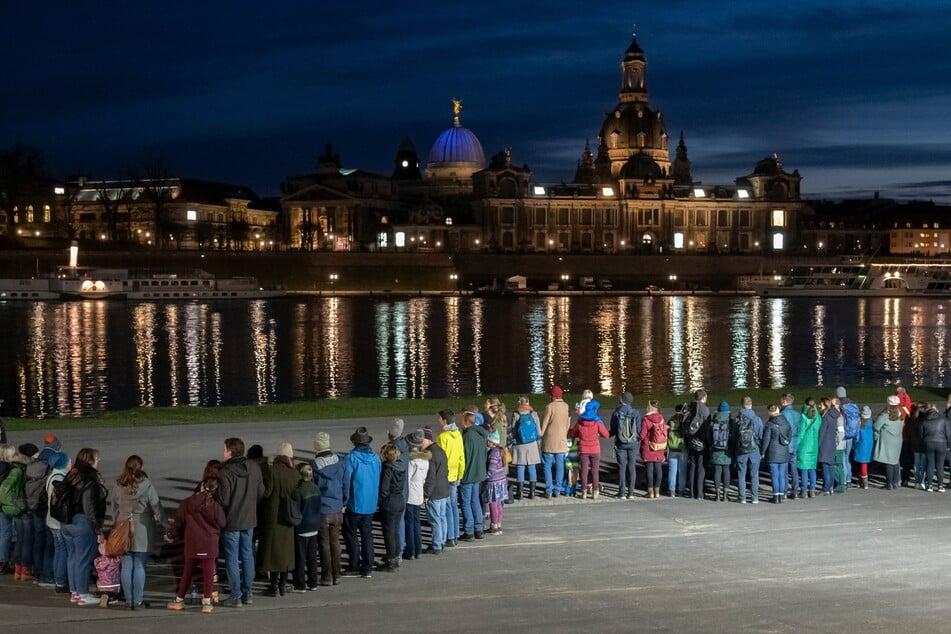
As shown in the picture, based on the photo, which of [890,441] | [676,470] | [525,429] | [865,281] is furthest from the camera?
[865,281]

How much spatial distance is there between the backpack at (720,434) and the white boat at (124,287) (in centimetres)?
8390

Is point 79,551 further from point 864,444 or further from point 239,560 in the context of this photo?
point 864,444

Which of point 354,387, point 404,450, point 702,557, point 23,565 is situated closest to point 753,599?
point 702,557

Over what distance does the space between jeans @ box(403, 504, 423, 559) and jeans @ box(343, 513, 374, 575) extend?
21.1 inches

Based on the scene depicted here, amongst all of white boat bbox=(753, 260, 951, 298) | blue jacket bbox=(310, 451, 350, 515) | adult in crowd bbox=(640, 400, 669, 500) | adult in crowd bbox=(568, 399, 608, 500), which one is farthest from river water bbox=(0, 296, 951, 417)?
white boat bbox=(753, 260, 951, 298)

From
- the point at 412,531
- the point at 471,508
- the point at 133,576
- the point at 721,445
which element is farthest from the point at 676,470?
the point at 133,576

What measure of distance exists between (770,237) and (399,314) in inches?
2924

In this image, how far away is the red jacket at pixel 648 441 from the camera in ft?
47.8

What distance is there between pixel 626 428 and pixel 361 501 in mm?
4495

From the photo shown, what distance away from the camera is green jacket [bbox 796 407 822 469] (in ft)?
48.8

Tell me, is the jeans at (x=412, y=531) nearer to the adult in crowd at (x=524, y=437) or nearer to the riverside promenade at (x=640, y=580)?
the riverside promenade at (x=640, y=580)

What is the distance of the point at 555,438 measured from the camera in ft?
47.9

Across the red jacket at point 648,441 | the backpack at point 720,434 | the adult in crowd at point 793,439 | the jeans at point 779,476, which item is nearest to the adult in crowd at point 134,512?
the red jacket at point 648,441

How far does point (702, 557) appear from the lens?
12.1 meters
